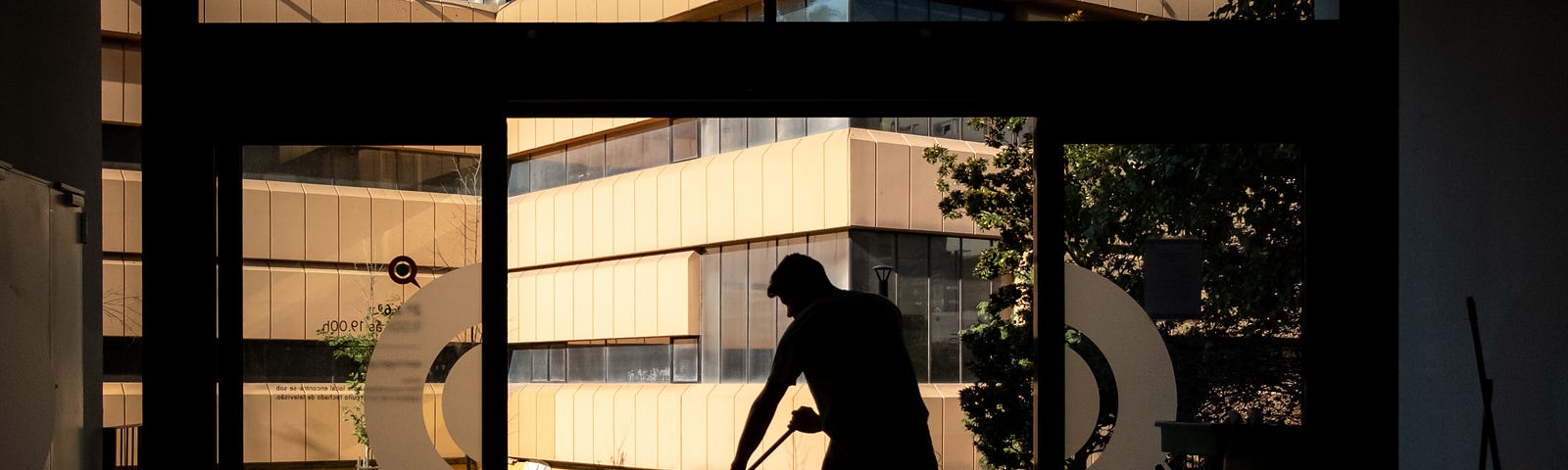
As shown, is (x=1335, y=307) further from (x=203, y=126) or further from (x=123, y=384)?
(x=123, y=384)

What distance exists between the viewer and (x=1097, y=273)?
4.49 metres

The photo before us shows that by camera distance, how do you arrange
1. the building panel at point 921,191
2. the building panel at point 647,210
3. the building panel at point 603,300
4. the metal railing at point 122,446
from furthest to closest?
the building panel at point 603,300 → the building panel at point 647,210 → the building panel at point 921,191 → the metal railing at point 122,446

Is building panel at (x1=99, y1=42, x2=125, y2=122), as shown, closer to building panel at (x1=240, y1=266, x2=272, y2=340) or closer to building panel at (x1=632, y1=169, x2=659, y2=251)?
building panel at (x1=632, y1=169, x2=659, y2=251)

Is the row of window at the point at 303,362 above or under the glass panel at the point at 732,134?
under

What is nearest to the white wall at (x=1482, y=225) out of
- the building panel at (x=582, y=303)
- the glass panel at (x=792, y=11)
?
the glass panel at (x=792, y=11)

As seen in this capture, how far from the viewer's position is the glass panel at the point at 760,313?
16.0 meters

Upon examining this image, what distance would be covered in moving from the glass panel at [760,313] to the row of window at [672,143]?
50.9 inches

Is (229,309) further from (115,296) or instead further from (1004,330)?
(115,296)

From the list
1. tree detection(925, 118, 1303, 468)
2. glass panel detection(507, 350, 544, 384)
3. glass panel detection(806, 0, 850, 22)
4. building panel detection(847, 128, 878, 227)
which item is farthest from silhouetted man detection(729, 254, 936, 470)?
glass panel detection(507, 350, 544, 384)

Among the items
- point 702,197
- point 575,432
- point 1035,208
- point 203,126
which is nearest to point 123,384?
point 575,432

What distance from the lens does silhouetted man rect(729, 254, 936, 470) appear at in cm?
395

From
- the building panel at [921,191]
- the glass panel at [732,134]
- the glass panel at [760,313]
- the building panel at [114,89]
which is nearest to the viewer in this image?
the building panel at [114,89]

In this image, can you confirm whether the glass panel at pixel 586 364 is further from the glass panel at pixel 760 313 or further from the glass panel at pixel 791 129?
the glass panel at pixel 791 129

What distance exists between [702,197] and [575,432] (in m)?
3.83
